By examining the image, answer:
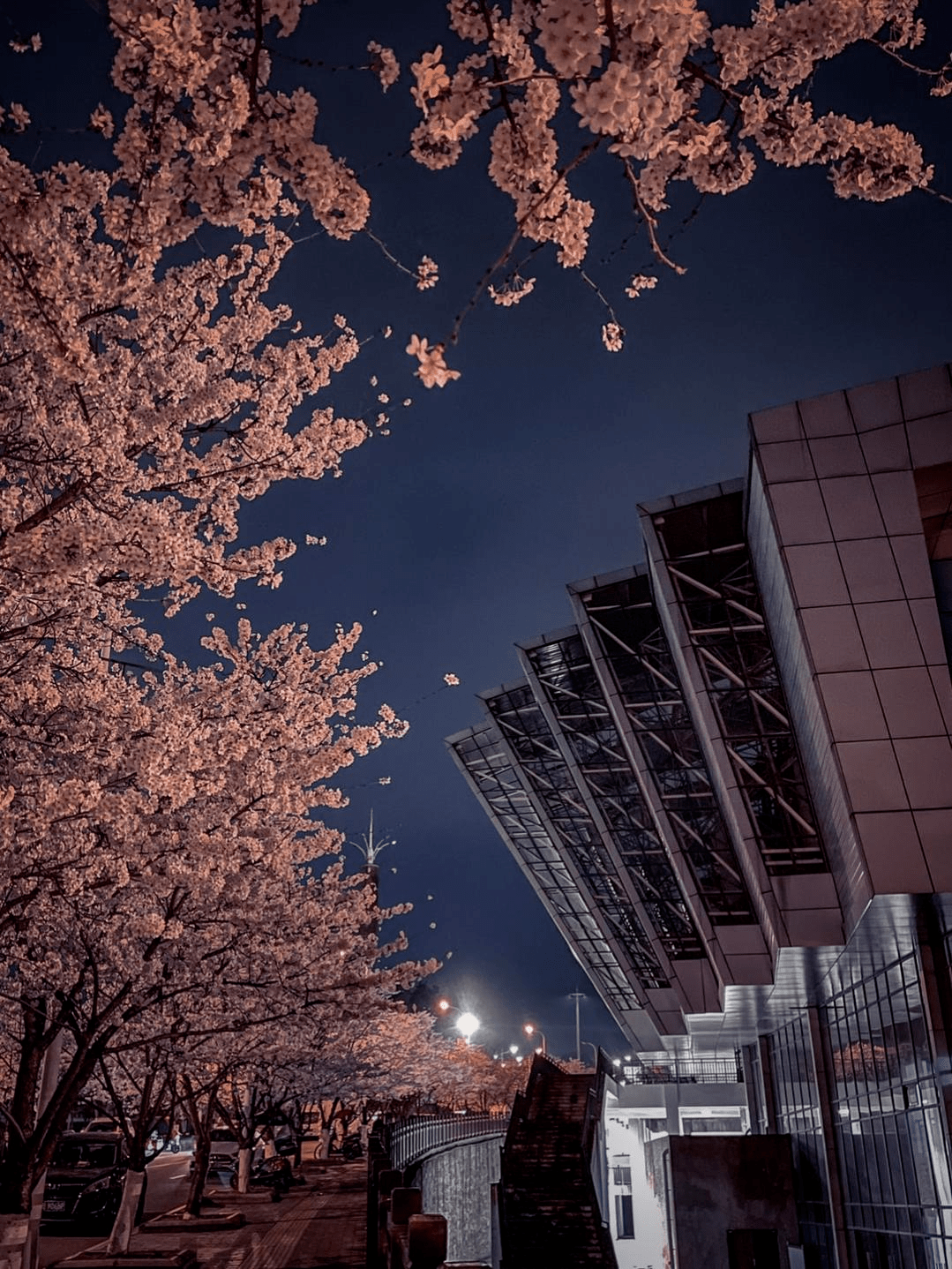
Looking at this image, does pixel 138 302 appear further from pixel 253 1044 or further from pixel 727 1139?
pixel 727 1139

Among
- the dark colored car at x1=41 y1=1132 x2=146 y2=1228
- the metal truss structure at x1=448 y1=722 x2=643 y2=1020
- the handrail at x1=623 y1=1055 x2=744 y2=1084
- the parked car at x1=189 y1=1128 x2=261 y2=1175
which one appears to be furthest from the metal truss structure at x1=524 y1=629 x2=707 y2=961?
the dark colored car at x1=41 y1=1132 x2=146 y2=1228

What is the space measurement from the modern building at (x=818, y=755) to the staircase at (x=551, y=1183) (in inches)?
224

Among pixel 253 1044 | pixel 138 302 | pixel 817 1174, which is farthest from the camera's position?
pixel 817 1174

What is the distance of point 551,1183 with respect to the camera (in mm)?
28172

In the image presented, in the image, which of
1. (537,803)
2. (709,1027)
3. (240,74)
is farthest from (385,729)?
(537,803)

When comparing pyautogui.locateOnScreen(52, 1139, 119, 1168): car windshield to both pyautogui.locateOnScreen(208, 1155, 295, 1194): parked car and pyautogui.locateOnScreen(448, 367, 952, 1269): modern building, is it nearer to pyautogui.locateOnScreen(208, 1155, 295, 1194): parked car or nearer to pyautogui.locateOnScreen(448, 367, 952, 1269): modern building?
pyautogui.locateOnScreen(208, 1155, 295, 1194): parked car

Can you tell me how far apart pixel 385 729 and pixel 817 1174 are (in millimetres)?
19943

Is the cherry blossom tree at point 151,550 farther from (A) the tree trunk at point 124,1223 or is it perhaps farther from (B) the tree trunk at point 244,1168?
(B) the tree trunk at point 244,1168

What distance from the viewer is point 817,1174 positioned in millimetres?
23781

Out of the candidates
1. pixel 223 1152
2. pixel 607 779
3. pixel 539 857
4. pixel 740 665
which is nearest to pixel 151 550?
pixel 740 665

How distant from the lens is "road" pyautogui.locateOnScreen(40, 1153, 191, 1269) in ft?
57.7

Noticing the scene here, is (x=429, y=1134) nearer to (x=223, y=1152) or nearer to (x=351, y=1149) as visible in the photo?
(x=223, y=1152)

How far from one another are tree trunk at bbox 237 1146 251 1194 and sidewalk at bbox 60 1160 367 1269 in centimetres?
157

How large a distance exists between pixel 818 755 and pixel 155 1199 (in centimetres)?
2452
